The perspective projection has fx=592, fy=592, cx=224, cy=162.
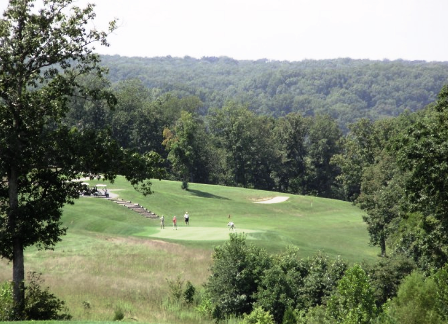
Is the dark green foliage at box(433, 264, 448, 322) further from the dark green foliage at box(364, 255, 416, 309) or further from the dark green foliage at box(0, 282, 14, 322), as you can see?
the dark green foliage at box(0, 282, 14, 322)

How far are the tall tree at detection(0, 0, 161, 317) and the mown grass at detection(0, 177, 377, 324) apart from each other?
4.55m

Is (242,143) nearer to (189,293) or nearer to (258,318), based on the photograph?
(189,293)

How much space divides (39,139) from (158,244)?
68.6 feet

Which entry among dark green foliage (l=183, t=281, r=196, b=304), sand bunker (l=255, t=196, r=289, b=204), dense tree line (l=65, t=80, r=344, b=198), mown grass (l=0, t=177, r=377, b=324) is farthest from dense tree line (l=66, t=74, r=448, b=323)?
dense tree line (l=65, t=80, r=344, b=198)

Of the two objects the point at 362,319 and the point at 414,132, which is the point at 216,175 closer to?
the point at 414,132

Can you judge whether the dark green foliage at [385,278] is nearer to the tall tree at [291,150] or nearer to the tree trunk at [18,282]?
the tree trunk at [18,282]

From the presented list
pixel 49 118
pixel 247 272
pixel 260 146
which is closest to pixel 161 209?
pixel 247 272

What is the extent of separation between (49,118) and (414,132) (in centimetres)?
1611

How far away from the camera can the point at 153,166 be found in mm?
21078

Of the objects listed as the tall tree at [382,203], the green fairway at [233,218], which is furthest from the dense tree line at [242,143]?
the tall tree at [382,203]

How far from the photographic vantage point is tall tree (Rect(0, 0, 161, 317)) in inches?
754

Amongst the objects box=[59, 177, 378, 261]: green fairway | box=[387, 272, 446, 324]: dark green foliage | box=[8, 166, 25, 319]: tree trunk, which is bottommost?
box=[59, 177, 378, 261]: green fairway

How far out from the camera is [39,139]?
19.5 m

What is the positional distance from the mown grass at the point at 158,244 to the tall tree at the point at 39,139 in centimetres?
455
